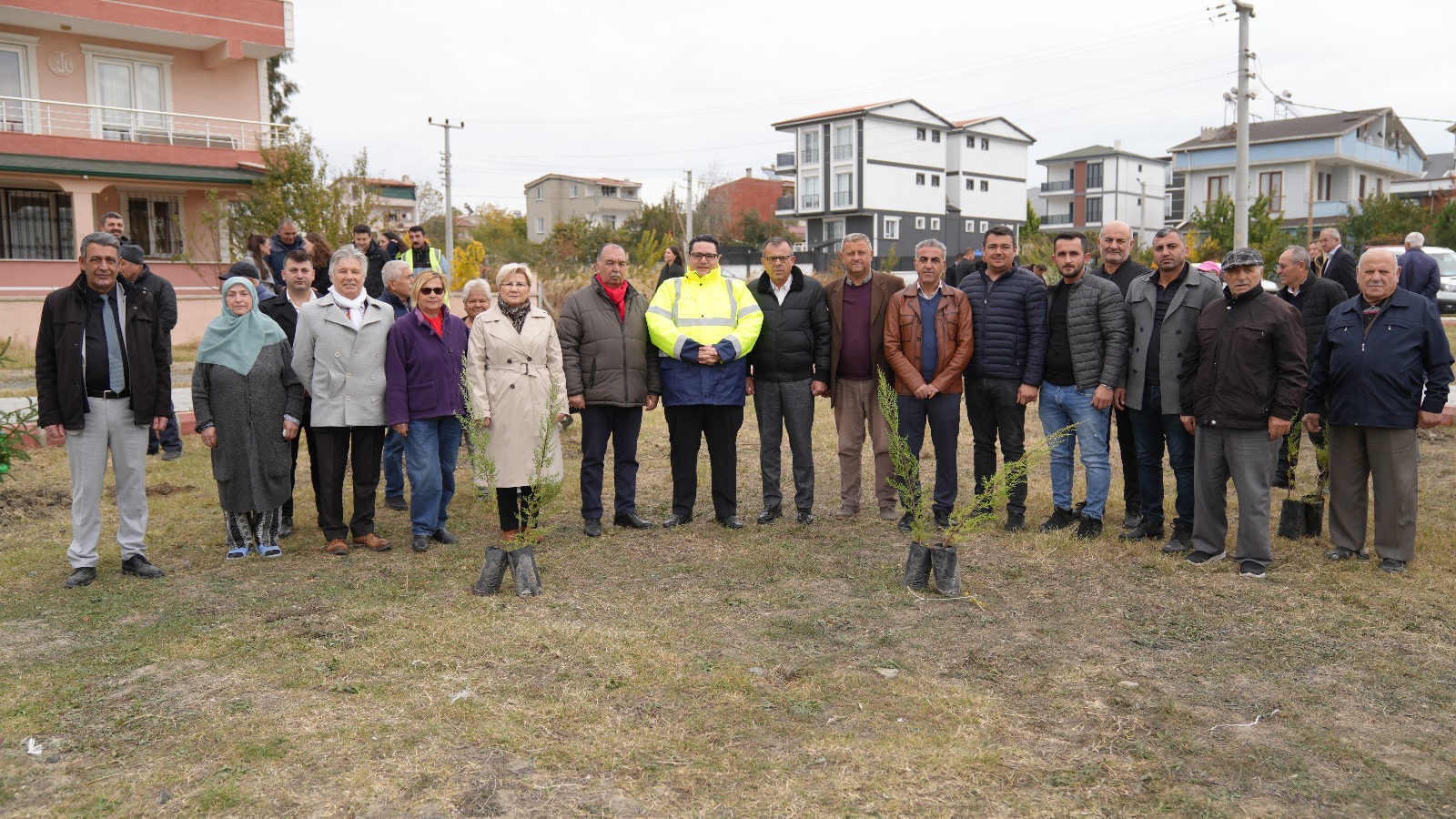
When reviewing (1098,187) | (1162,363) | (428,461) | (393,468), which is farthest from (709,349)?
(1098,187)

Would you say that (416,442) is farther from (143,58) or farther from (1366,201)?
(1366,201)

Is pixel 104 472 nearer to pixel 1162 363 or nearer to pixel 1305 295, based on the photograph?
pixel 1162 363

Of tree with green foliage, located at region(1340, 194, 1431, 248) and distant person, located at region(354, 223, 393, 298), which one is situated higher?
tree with green foliage, located at region(1340, 194, 1431, 248)

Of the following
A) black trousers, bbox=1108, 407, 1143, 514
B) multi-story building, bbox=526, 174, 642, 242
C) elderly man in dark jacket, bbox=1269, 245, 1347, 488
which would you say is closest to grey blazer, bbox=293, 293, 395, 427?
black trousers, bbox=1108, 407, 1143, 514

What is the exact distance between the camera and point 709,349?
25.0 ft

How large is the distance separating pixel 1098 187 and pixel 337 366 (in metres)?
73.2

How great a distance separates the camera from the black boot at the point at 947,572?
6105mm

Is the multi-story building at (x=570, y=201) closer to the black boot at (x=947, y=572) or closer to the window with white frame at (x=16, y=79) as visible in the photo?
the window with white frame at (x=16, y=79)

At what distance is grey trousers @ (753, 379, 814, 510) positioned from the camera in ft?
26.3

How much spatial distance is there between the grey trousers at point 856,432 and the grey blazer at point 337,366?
3.48 metres

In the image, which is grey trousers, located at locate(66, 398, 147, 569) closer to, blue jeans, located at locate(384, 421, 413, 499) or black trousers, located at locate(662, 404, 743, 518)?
blue jeans, located at locate(384, 421, 413, 499)

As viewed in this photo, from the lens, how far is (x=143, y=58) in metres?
25.2

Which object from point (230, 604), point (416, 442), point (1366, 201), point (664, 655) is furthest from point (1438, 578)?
point (1366, 201)

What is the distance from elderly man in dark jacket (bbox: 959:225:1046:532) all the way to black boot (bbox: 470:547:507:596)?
3439 millimetres
